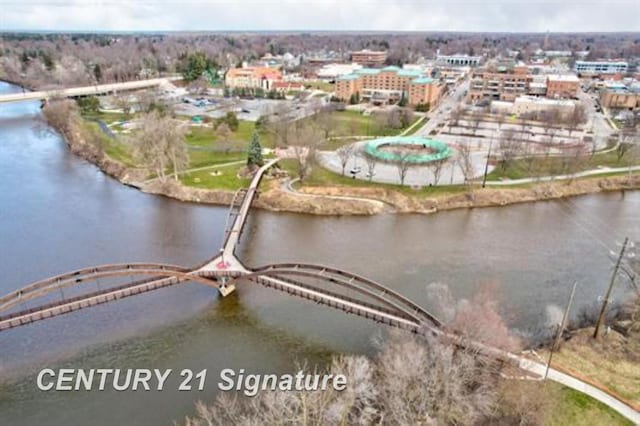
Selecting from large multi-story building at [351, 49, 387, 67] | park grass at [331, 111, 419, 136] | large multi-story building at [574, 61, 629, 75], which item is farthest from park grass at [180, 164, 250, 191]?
large multi-story building at [351, 49, 387, 67]

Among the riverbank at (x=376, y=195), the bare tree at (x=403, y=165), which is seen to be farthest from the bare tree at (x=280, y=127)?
the bare tree at (x=403, y=165)

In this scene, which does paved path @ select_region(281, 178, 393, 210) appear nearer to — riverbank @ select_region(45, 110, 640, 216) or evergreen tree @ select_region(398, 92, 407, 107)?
riverbank @ select_region(45, 110, 640, 216)

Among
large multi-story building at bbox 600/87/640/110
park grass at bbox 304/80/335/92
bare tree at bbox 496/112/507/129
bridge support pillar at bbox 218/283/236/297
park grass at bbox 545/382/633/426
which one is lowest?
bridge support pillar at bbox 218/283/236/297

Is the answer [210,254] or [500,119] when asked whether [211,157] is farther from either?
[500,119]

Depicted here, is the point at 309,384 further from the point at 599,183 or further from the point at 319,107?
the point at 319,107

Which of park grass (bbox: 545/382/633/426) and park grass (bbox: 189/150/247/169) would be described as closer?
park grass (bbox: 545/382/633/426)
